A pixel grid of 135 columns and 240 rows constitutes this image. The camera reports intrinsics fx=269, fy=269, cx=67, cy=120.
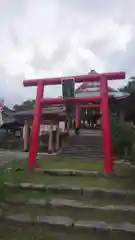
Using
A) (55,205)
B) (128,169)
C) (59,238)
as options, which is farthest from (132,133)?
(59,238)

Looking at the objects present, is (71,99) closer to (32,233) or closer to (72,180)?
(72,180)

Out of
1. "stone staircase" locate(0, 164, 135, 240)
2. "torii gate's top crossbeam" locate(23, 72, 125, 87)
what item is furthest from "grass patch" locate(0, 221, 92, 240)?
"torii gate's top crossbeam" locate(23, 72, 125, 87)

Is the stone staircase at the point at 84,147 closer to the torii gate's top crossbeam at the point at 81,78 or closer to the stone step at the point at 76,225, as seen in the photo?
the torii gate's top crossbeam at the point at 81,78

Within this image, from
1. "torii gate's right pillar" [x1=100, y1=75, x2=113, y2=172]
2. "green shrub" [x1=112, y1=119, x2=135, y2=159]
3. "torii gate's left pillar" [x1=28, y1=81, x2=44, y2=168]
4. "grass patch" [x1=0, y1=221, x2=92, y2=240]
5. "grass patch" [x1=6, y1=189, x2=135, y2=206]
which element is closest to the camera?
"grass patch" [x1=0, y1=221, x2=92, y2=240]

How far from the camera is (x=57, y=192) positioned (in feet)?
18.8

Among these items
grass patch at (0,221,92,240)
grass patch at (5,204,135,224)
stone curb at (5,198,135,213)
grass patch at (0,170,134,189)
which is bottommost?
grass patch at (0,221,92,240)

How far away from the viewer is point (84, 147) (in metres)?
14.2

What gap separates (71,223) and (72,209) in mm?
676

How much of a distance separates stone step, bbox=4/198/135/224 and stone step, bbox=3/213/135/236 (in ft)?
0.65

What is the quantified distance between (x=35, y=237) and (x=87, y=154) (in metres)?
8.93

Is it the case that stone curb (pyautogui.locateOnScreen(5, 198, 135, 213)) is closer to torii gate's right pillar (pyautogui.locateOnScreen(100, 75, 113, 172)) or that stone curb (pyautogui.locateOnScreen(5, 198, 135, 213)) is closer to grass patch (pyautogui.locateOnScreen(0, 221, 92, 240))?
grass patch (pyautogui.locateOnScreen(0, 221, 92, 240))

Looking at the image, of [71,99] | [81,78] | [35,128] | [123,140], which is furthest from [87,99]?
[123,140]

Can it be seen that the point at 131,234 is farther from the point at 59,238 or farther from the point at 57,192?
the point at 57,192

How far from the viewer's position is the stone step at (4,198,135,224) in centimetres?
456
